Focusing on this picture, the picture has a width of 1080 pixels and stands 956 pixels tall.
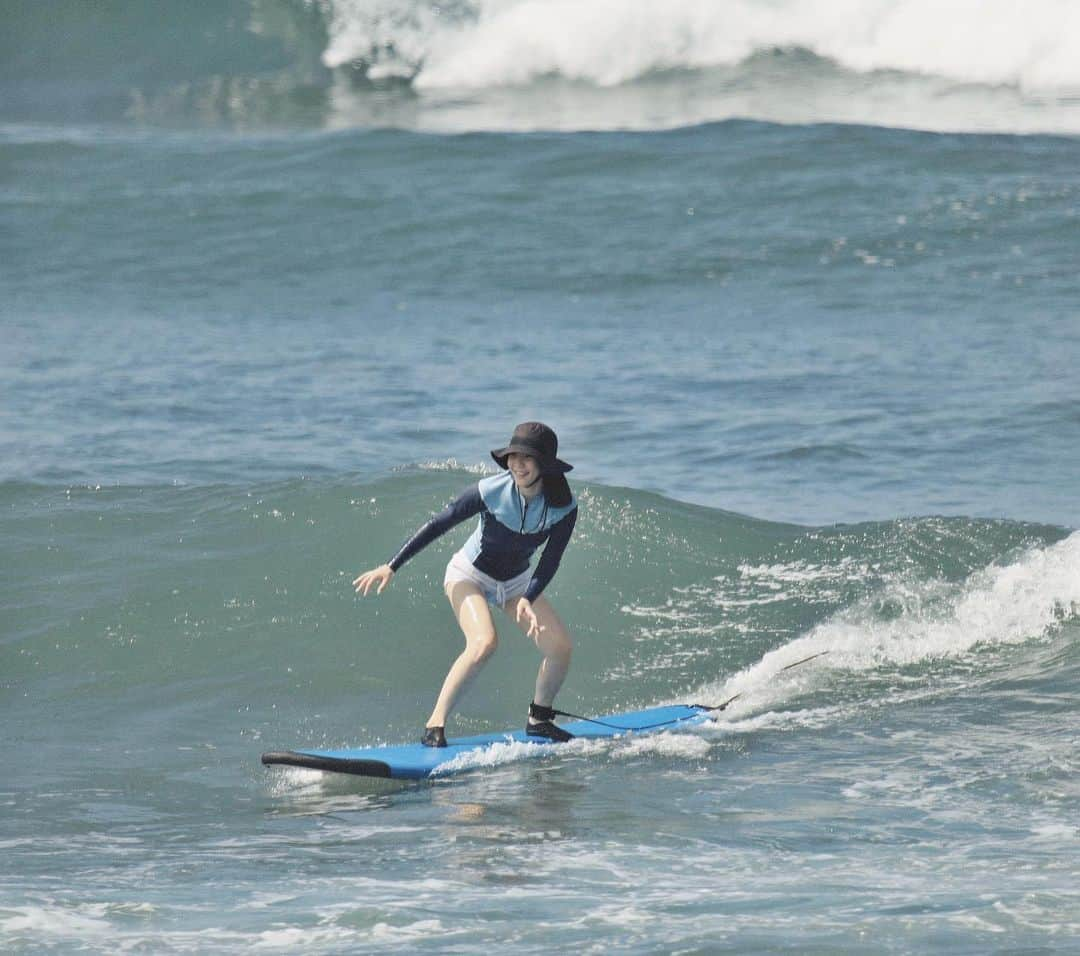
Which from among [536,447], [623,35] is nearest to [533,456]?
[536,447]

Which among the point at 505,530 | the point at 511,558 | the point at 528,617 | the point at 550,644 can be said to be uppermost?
the point at 505,530

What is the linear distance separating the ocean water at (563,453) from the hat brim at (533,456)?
1.34m

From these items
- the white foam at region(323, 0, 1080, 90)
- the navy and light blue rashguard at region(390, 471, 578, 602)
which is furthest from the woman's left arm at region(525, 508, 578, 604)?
the white foam at region(323, 0, 1080, 90)

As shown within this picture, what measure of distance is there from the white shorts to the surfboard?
0.65 m

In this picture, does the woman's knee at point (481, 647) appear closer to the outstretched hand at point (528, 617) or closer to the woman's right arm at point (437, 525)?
the outstretched hand at point (528, 617)

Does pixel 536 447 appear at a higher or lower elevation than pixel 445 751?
higher

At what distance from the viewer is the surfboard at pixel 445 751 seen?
6613mm

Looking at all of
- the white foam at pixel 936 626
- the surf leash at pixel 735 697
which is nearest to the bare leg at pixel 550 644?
the surf leash at pixel 735 697

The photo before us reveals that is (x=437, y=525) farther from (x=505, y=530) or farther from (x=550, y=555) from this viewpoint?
(x=550, y=555)

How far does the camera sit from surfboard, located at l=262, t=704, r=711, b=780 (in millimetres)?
6613

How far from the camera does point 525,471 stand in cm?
670

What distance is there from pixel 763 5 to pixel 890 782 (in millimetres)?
22305

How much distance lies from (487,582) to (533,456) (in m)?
0.76

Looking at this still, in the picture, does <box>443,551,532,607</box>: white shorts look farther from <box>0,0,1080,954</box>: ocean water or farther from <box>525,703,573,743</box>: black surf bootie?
<box>0,0,1080,954</box>: ocean water
